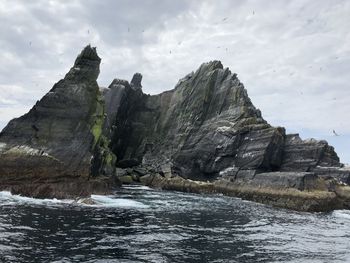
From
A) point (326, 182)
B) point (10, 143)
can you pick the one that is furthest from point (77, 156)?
point (326, 182)

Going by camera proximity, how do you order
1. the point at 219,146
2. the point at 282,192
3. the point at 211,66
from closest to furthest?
the point at 282,192 < the point at 219,146 < the point at 211,66

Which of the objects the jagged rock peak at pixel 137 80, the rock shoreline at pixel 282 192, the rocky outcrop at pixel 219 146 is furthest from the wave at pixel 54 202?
the jagged rock peak at pixel 137 80

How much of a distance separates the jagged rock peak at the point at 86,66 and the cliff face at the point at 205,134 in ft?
109

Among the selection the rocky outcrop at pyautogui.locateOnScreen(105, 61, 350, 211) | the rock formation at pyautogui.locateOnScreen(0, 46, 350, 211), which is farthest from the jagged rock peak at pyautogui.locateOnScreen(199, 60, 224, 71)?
the rock formation at pyautogui.locateOnScreen(0, 46, 350, 211)

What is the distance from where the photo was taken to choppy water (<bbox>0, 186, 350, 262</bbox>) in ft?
73.5

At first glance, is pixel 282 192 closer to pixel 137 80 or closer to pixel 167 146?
pixel 167 146

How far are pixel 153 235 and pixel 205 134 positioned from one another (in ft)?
203

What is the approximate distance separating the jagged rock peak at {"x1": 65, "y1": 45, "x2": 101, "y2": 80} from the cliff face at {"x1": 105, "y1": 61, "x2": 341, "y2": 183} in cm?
3308

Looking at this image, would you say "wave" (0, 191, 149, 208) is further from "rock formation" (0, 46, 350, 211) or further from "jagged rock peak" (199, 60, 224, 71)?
"jagged rock peak" (199, 60, 224, 71)

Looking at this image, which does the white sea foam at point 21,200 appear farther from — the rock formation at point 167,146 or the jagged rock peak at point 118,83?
the jagged rock peak at point 118,83

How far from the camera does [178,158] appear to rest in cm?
9038

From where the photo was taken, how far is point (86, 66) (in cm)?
5806

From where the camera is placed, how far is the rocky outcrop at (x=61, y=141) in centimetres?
4666

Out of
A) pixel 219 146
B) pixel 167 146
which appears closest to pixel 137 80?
pixel 167 146
